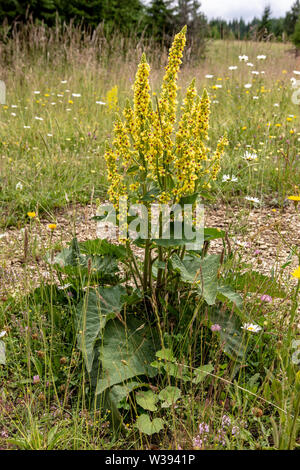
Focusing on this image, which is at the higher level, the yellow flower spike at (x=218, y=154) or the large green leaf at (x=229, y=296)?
the yellow flower spike at (x=218, y=154)

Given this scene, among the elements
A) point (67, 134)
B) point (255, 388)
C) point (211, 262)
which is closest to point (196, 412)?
point (255, 388)

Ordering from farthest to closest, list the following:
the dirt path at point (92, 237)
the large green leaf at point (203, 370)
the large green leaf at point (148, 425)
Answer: the dirt path at point (92, 237) < the large green leaf at point (203, 370) < the large green leaf at point (148, 425)

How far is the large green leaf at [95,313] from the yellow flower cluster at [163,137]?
380 mm

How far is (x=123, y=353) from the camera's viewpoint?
1606 millimetres

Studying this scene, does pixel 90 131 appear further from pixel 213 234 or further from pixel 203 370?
pixel 203 370

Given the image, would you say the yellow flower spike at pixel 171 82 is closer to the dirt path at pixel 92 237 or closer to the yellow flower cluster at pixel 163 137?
the yellow flower cluster at pixel 163 137

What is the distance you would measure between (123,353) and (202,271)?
444 mm

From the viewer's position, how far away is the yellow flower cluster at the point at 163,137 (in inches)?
59.5

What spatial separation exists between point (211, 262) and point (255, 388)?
494 mm

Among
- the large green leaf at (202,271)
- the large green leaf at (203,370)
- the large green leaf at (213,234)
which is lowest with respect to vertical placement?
the large green leaf at (203,370)

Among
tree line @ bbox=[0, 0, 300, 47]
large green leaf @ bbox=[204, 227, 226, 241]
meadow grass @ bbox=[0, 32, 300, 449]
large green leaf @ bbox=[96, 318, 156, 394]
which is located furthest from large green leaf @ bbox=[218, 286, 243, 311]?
tree line @ bbox=[0, 0, 300, 47]

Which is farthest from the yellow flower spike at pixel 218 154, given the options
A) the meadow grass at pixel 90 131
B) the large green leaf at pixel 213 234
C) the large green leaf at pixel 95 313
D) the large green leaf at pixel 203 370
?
the large green leaf at pixel 203 370
